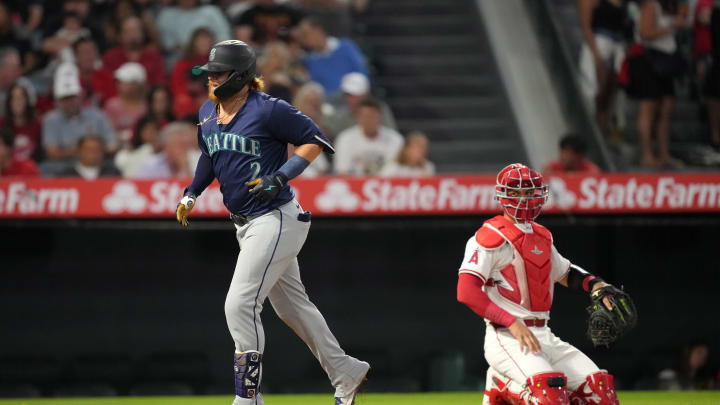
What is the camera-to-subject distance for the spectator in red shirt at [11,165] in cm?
863

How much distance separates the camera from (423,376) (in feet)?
29.9

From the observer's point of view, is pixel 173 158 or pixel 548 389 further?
pixel 173 158

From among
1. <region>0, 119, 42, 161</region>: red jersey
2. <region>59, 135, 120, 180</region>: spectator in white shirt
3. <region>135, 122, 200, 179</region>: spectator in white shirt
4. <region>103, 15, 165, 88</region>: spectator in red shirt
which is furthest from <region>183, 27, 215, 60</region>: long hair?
<region>0, 119, 42, 161</region>: red jersey

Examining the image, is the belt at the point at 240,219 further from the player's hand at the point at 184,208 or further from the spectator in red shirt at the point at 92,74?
the spectator in red shirt at the point at 92,74

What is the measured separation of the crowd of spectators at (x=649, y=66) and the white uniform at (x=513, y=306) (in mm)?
5216

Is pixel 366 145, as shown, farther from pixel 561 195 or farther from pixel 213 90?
pixel 213 90

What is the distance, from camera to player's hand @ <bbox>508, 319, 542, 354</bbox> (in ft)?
14.9

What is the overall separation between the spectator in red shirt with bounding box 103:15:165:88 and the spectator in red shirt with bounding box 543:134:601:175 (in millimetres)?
3884

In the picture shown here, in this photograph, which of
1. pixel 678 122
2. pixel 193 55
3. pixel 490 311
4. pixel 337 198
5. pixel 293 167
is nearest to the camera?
pixel 490 311

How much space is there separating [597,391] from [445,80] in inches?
266

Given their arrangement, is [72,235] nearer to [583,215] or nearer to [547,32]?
[583,215]

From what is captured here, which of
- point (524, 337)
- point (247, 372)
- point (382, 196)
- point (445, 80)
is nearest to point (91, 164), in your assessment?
point (382, 196)

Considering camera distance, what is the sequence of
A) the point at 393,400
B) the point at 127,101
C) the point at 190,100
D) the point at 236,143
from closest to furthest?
the point at 236,143
the point at 393,400
the point at 190,100
the point at 127,101

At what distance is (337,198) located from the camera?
8141mm
